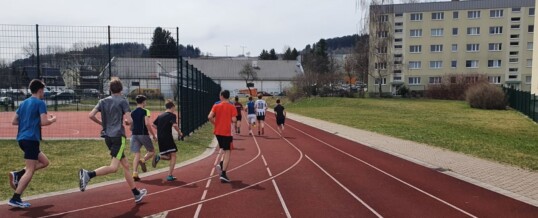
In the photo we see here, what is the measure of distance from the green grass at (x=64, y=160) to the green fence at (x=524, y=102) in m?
21.6

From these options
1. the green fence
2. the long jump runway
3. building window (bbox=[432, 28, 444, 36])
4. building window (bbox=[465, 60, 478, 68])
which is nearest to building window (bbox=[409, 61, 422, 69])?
building window (bbox=[432, 28, 444, 36])

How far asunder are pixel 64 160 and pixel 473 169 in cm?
923

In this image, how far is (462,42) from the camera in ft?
230

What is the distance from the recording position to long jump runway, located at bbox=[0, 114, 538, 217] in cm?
651

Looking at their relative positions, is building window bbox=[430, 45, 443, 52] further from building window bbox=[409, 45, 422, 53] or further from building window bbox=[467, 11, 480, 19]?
building window bbox=[467, 11, 480, 19]

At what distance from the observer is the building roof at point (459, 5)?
2685 inches

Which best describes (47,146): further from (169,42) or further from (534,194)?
(534,194)

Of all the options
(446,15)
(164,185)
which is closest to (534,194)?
(164,185)

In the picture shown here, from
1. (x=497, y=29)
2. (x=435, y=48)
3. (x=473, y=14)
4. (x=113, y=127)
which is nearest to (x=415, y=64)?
(x=435, y=48)

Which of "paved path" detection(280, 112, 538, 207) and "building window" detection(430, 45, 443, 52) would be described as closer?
"paved path" detection(280, 112, 538, 207)

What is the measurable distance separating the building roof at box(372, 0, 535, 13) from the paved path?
2217 inches

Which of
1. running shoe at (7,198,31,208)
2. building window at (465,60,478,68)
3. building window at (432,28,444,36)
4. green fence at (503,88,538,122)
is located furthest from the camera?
building window at (432,28,444,36)

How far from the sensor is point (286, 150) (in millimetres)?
14031

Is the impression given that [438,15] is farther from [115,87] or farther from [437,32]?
[115,87]
